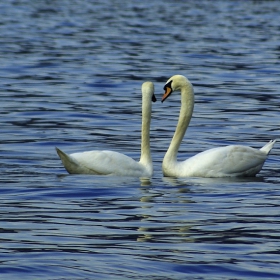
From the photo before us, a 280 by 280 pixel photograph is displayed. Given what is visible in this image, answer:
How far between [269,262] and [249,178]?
4639 millimetres

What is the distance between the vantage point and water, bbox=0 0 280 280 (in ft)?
28.8

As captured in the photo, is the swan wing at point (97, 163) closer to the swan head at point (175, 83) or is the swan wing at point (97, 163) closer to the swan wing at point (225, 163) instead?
the swan wing at point (225, 163)

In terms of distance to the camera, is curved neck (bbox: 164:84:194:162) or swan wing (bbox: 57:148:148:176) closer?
swan wing (bbox: 57:148:148:176)

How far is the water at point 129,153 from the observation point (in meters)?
8.77

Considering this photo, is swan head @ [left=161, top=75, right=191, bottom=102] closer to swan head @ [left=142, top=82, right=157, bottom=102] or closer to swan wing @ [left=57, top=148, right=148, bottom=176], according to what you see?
swan head @ [left=142, top=82, right=157, bottom=102]

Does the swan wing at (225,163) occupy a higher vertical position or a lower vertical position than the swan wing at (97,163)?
lower

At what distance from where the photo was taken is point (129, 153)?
15.0 m

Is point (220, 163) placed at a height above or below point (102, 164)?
below

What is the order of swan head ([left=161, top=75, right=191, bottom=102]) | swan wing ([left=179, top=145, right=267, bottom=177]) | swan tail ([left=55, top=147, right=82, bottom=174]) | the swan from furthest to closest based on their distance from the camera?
swan head ([left=161, top=75, right=191, bottom=102])
swan wing ([left=179, top=145, right=267, bottom=177])
the swan
swan tail ([left=55, top=147, right=82, bottom=174])

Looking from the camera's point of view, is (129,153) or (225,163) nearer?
(225,163)

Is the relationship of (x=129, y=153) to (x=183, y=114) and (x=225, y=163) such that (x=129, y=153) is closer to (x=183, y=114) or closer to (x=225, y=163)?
(x=183, y=114)

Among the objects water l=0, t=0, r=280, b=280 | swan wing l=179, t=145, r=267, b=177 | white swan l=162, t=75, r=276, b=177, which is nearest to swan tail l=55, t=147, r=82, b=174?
water l=0, t=0, r=280, b=280

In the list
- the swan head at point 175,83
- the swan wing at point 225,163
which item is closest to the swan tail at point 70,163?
the swan wing at point 225,163

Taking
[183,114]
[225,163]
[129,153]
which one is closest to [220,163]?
[225,163]
